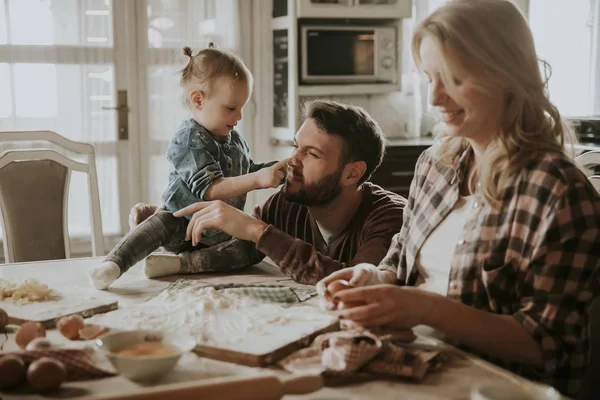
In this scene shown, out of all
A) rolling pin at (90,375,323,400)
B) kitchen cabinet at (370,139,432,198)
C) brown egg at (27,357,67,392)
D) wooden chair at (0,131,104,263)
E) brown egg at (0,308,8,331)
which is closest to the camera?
rolling pin at (90,375,323,400)

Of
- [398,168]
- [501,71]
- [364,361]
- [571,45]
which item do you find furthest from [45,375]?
[571,45]

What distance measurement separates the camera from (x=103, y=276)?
186 centimetres

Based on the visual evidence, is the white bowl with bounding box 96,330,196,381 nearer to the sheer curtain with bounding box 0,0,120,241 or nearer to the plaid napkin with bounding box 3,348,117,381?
the plaid napkin with bounding box 3,348,117,381

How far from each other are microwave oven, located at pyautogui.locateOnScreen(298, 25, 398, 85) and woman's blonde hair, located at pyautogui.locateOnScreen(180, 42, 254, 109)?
190cm

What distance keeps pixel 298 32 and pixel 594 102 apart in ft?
7.17

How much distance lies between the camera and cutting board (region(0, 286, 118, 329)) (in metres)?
1.56

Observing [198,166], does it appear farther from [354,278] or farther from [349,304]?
[349,304]

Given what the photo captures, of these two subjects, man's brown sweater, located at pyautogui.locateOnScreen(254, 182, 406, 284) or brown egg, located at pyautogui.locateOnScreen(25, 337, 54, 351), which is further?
man's brown sweater, located at pyautogui.locateOnScreen(254, 182, 406, 284)

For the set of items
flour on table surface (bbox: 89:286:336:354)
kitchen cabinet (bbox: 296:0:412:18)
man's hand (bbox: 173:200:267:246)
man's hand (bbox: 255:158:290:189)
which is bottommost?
flour on table surface (bbox: 89:286:336:354)

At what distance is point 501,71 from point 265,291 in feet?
2.46

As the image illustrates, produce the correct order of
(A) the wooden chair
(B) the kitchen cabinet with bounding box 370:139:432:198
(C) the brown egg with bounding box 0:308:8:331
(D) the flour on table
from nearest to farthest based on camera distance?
(C) the brown egg with bounding box 0:308:8:331 → (D) the flour on table → (A) the wooden chair → (B) the kitchen cabinet with bounding box 370:139:432:198

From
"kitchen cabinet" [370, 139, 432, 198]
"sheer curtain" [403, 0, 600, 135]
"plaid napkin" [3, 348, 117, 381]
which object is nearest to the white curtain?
"kitchen cabinet" [370, 139, 432, 198]

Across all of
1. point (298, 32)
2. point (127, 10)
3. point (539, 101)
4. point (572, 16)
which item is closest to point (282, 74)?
point (298, 32)

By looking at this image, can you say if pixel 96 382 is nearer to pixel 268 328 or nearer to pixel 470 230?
pixel 268 328
